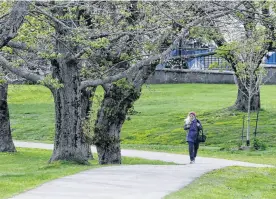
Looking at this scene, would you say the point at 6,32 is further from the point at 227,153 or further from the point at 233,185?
the point at 227,153

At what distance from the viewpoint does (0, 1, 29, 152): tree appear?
14102 millimetres

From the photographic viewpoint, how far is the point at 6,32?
46.3ft

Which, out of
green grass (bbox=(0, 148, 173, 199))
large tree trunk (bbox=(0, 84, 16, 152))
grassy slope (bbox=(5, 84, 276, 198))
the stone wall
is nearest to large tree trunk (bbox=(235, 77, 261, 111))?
grassy slope (bbox=(5, 84, 276, 198))

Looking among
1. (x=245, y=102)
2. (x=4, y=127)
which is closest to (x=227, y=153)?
(x=4, y=127)

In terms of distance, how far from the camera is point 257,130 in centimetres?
3494

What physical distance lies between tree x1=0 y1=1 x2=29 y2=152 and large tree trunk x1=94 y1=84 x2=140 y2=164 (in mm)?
2957

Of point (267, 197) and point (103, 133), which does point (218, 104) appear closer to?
point (103, 133)

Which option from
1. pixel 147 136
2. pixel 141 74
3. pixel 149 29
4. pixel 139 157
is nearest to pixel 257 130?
pixel 147 136

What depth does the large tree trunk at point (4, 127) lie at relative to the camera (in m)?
29.8

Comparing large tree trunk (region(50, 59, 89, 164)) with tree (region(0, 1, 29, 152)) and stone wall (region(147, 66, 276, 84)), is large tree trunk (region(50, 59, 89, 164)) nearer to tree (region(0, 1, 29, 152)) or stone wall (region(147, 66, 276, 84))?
tree (region(0, 1, 29, 152))

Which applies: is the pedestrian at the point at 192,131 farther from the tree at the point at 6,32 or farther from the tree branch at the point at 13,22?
the tree branch at the point at 13,22

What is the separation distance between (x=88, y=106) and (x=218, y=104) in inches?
737

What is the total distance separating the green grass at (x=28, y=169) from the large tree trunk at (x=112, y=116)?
2.30 ft

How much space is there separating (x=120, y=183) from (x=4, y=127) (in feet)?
49.4
